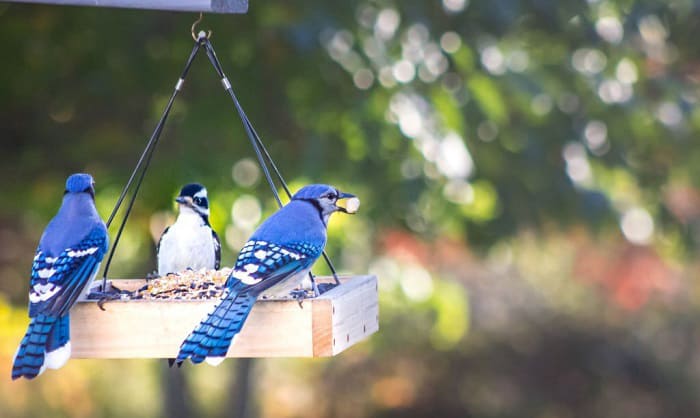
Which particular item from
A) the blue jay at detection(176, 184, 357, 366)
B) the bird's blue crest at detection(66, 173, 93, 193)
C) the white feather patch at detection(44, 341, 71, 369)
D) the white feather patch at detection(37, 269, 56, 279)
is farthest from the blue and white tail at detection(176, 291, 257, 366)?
the bird's blue crest at detection(66, 173, 93, 193)

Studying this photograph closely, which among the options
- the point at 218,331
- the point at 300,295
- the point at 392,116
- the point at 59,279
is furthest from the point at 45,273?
the point at 392,116

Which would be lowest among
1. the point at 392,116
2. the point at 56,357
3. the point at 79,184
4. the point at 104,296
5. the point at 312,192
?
the point at 56,357

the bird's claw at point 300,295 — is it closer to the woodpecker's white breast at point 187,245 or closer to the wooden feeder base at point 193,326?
the wooden feeder base at point 193,326

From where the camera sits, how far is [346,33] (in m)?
6.78

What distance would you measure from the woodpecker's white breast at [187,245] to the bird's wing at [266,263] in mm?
810

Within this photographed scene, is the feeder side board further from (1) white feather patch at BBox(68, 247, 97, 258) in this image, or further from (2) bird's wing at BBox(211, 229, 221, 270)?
(2) bird's wing at BBox(211, 229, 221, 270)

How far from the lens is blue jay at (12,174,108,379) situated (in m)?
3.50

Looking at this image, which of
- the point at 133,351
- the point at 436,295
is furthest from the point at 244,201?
the point at 133,351

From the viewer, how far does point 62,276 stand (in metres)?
3.64

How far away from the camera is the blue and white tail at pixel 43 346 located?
343 centimetres

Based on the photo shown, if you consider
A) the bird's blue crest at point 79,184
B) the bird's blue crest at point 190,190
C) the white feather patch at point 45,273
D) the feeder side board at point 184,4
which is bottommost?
the white feather patch at point 45,273

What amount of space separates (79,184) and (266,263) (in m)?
0.87

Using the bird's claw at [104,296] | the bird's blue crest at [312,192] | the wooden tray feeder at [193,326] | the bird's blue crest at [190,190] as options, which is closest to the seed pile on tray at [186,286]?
the bird's claw at [104,296]

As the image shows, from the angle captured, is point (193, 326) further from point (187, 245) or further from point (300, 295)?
point (187, 245)
